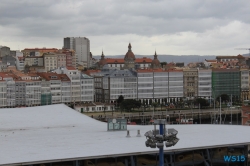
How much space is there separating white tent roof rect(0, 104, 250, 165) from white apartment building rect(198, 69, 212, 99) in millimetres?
54743

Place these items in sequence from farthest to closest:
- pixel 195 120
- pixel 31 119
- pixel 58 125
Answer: pixel 195 120 < pixel 31 119 < pixel 58 125

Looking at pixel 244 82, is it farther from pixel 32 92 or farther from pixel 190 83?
pixel 32 92

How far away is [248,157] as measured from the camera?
604 inches

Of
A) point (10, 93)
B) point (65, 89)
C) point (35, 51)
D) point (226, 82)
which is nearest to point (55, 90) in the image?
point (65, 89)

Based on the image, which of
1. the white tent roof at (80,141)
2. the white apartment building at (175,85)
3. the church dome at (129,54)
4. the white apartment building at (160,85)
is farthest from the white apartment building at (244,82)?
the white tent roof at (80,141)

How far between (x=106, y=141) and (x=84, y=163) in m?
2.12

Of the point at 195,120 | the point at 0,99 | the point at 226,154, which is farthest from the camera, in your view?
the point at 0,99

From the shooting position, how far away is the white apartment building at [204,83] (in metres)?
76.1

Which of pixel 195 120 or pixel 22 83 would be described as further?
A: pixel 22 83

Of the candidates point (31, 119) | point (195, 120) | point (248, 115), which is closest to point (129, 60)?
point (195, 120)

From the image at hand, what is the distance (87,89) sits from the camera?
69688mm

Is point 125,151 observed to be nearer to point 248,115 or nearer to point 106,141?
point 106,141

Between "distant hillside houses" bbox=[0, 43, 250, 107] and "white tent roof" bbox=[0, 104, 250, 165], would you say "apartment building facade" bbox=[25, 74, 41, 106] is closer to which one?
"distant hillside houses" bbox=[0, 43, 250, 107]

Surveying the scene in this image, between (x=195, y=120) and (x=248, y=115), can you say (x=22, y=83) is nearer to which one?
(x=195, y=120)
